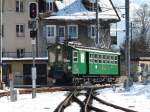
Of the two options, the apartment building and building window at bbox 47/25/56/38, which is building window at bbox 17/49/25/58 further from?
building window at bbox 47/25/56/38

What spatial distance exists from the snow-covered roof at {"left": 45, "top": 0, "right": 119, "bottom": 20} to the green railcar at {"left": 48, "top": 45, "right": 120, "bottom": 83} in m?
25.5

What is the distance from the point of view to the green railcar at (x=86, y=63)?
3609 centimetres

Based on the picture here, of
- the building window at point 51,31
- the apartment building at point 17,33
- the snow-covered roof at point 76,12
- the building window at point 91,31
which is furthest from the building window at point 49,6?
the building window at point 91,31

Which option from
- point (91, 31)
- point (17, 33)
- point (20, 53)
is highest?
point (91, 31)

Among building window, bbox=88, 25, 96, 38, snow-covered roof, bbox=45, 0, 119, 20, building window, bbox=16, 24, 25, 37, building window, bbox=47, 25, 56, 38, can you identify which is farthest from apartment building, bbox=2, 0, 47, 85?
building window, bbox=88, 25, 96, 38

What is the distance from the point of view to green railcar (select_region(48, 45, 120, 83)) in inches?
1421

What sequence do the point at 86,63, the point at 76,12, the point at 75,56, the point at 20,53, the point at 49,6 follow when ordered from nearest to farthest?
the point at 75,56 → the point at 86,63 → the point at 20,53 → the point at 76,12 → the point at 49,6

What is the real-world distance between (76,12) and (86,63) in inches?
1235

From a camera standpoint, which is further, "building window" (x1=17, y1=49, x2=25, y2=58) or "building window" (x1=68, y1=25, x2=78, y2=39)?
"building window" (x1=68, y1=25, x2=78, y2=39)

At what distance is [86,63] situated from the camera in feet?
123

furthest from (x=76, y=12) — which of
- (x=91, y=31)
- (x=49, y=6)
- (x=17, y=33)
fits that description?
(x=17, y=33)

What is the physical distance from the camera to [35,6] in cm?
2462

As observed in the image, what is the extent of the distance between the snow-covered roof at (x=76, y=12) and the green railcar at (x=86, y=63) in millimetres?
25545

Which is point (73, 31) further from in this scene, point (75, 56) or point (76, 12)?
point (75, 56)
